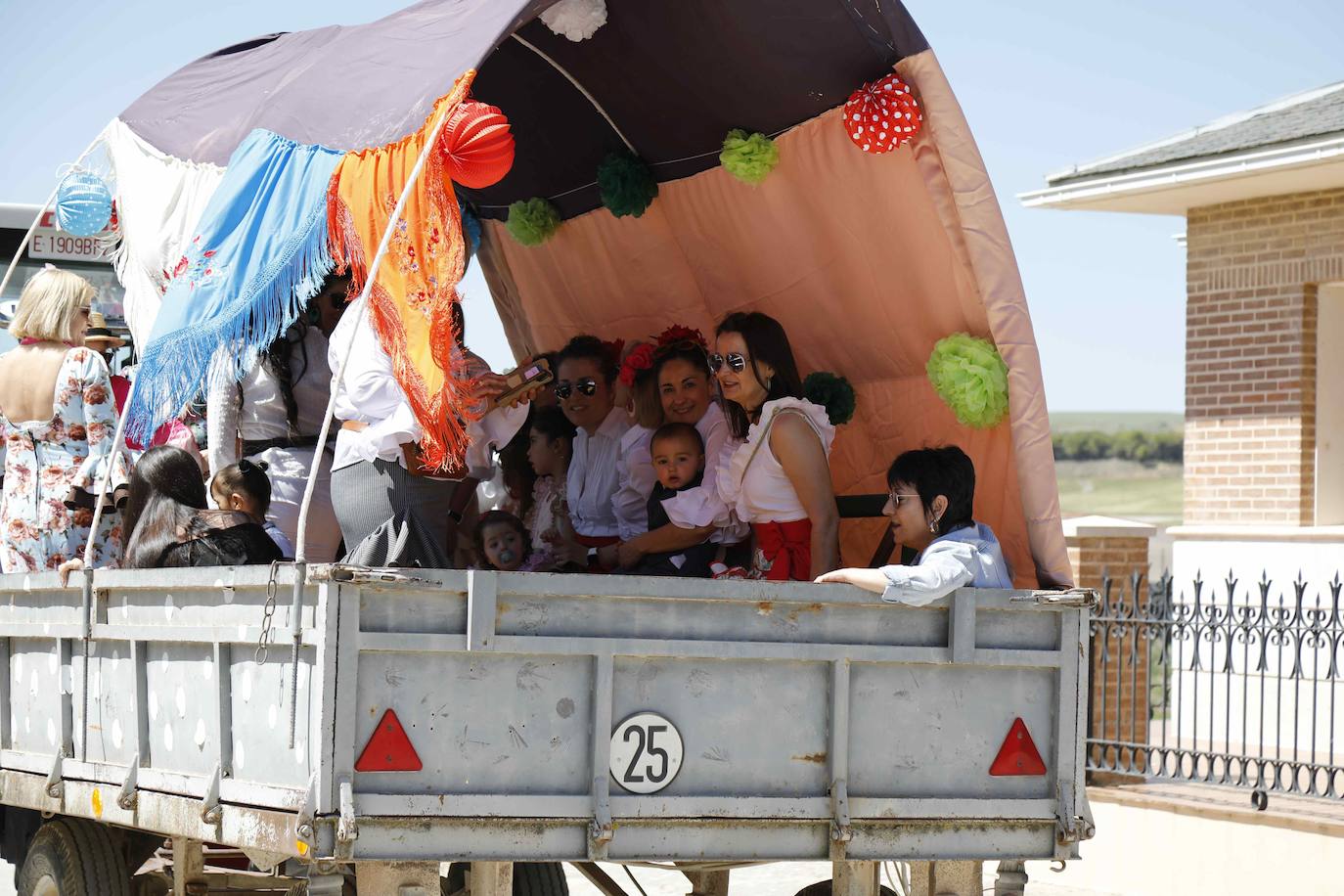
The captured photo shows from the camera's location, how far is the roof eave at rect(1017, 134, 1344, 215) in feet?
35.8

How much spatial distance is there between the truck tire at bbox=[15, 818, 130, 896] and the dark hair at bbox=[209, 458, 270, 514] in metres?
1.21

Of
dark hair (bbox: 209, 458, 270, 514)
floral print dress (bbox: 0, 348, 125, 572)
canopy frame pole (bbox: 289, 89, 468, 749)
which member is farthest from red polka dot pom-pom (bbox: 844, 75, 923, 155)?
floral print dress (bbox: 0, 348, 125, 572)

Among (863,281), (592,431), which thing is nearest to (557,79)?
(592,431)

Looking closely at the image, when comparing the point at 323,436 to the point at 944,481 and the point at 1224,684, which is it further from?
the point at 1224,684

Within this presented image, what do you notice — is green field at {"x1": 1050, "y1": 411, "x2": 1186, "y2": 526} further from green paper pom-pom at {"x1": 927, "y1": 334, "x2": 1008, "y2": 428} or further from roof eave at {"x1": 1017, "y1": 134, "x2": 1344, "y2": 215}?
green paper pom-pom at {"x1": 927, "y1": 334, "x2": 1008, "y2": 428}

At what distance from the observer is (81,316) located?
21.9ft

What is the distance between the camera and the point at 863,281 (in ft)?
21.5

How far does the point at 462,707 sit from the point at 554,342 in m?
4.56

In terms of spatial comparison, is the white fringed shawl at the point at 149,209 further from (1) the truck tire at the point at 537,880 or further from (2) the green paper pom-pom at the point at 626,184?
(1) the truck tire at the point at 537,880

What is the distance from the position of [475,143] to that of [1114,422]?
411 feet

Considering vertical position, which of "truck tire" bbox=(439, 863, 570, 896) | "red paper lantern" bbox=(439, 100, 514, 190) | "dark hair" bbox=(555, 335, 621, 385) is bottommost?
"truck tire" bbox=(439, 863, 570, 896)

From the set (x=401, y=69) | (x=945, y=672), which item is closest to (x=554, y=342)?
(x=401, y=69)

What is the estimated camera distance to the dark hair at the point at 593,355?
24.9 ft

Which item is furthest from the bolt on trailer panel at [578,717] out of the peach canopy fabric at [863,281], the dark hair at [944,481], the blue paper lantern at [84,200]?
the blue paper lantern at [84,200]
